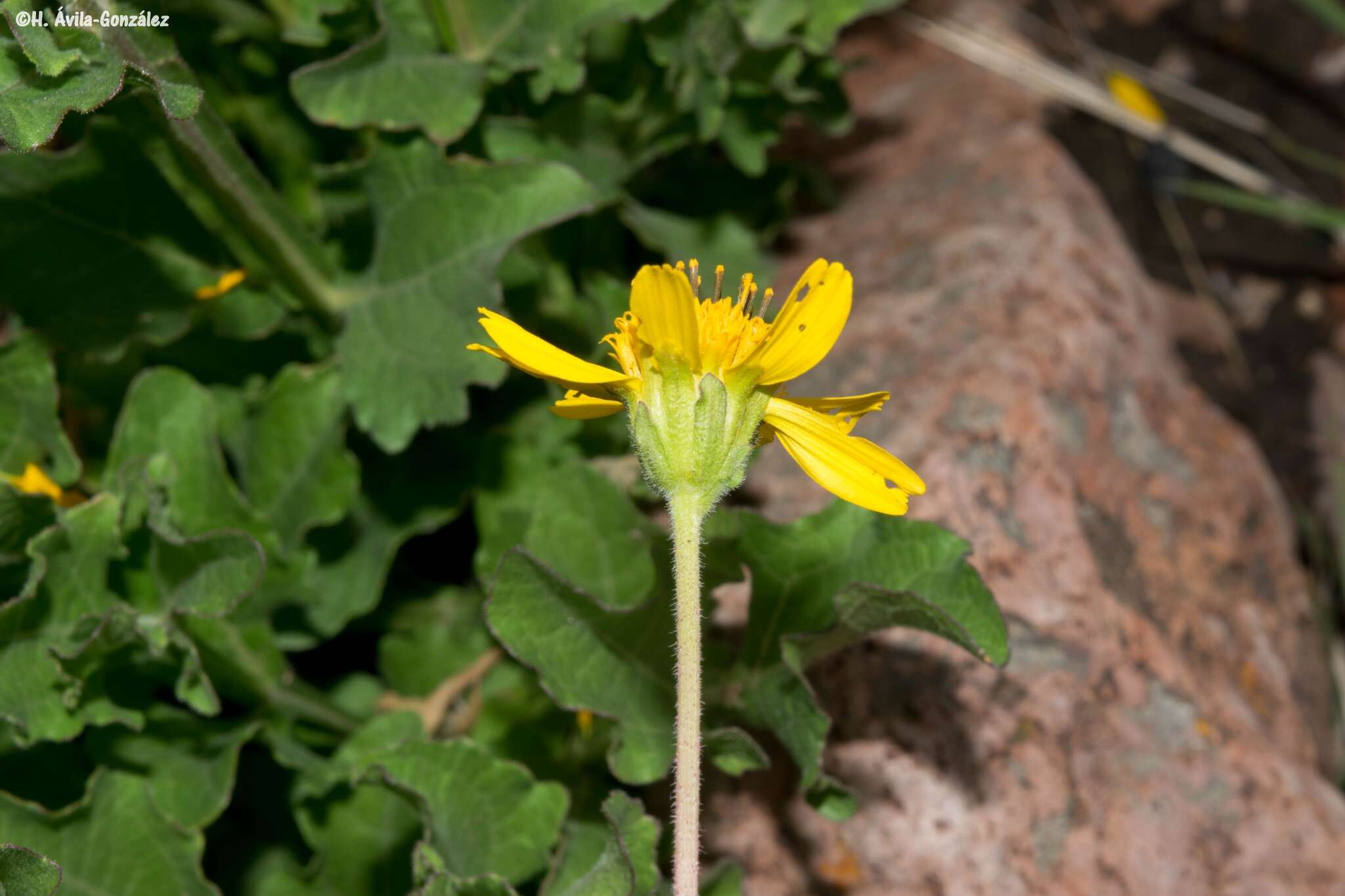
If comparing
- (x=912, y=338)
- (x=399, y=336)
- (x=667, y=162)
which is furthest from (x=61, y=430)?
(x=912, y=338)

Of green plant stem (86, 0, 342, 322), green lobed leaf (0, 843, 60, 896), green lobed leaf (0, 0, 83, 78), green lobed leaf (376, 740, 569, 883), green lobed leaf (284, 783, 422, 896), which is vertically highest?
green lobed leaf (0, 0, 83, 78)

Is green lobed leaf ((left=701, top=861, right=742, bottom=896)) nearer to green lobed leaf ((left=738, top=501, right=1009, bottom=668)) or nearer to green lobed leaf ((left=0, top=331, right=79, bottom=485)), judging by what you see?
green lobed leaf ((left=738, top=501, right=1009, bottom=668))

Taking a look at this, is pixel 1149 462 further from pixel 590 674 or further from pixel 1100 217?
pixel 590 674

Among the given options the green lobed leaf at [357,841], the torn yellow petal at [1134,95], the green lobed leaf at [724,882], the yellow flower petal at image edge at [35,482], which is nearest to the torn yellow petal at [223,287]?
the yellow flower petal at image edge at [35,482]

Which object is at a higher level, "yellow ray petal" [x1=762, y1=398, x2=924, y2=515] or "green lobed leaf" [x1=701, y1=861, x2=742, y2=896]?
"yellow ray petal" [x1=762, y1=398, x2=924, y2=515]

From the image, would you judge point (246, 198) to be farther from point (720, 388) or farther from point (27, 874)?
point (27, 874)

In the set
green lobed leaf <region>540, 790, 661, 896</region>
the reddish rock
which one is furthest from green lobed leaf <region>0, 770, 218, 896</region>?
the reddish rock

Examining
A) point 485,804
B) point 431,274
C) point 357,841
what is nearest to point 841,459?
point 485,804

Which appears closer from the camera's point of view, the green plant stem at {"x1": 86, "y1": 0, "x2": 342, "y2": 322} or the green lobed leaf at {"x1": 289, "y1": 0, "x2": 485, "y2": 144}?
the green plant stem at {"x1": 86, "y1": 0, "x2": 342, "y2": 322}
